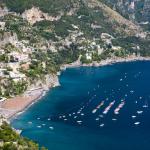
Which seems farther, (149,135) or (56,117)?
(56,117)

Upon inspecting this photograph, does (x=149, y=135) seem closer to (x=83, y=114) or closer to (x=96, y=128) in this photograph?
(x=96, y=128)

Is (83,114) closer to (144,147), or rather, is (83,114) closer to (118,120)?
(118,120)

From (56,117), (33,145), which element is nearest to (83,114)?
(56,117)

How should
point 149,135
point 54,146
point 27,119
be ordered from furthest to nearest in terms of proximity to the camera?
point 27,119 → point 149,135 → point 54,146

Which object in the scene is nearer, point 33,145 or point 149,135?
point 33,145

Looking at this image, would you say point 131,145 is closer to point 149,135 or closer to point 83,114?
point 149,135

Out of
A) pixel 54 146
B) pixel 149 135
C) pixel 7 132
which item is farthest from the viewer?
pixel 149 135

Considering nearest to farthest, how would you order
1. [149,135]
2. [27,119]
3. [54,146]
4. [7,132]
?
[7,132]
[54,146]
[149,135]
[27,119]

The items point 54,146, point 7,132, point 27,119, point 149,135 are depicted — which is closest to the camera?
point 7,132

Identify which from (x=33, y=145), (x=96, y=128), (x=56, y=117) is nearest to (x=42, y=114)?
(x=56, y=117)
